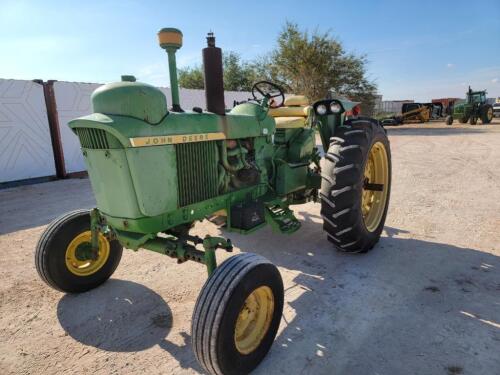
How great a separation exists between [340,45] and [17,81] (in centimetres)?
2059

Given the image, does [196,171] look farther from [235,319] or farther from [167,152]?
[235,319]

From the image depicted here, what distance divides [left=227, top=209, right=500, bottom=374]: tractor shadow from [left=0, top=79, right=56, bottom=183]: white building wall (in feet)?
23.0

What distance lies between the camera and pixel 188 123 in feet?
8.25

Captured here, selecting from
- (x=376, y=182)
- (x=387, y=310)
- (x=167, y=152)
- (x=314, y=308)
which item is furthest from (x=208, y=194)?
(x=376, y=182)

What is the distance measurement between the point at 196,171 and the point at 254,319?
112 centimetres

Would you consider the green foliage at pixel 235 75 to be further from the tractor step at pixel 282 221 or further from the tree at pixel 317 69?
the tractor step at pixel 282 221

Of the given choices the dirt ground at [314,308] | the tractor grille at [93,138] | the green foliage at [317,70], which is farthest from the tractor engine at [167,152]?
the green foliage at [317,70]

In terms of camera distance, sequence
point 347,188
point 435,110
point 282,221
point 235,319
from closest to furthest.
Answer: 1. point 235,319
2. point 347,188
3. point 282,221
4. point 435,110

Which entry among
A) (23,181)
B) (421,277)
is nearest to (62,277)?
(421,277)

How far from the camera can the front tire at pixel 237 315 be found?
6.34ft

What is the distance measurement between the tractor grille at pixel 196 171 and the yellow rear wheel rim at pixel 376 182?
208 cm

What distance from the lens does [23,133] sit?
27.8 feet

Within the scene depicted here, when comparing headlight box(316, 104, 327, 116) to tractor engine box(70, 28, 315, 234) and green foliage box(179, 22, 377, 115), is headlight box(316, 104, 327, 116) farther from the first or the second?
green foliage box(179, 22, 377, 115)

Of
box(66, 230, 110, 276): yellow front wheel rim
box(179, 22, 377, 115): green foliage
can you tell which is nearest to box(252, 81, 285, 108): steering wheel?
box(66, 230, 110, 276): yellow front wheel rim
